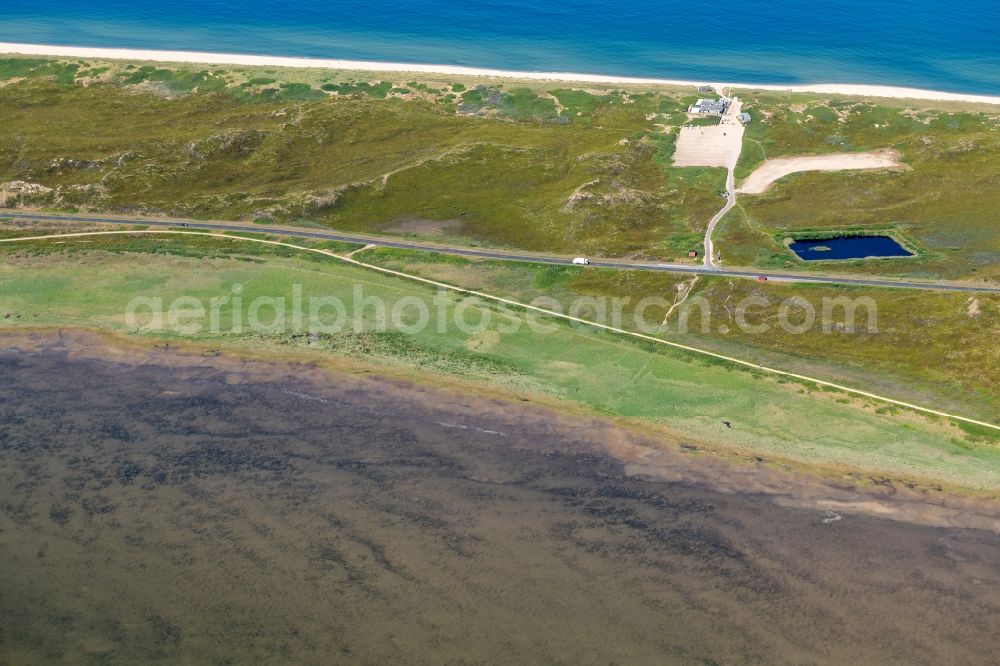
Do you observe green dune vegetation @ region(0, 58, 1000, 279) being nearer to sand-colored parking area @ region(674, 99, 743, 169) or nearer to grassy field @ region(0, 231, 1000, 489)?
sand-colored parking area @ region(674, 99, 743, 169)

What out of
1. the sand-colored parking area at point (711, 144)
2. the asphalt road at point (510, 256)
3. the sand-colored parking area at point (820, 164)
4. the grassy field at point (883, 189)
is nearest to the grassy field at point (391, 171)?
the sand-colored parking area at point (711, 144)

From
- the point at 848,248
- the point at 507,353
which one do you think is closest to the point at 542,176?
the point at 848,248

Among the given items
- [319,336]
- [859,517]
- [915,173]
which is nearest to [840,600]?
[859,517]

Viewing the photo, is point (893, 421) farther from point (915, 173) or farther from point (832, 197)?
point (915, 173)

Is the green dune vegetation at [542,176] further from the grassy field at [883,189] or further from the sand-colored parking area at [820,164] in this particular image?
the sand-colored parking area at [820,164]

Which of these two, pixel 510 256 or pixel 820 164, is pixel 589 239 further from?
pixel 820 164
